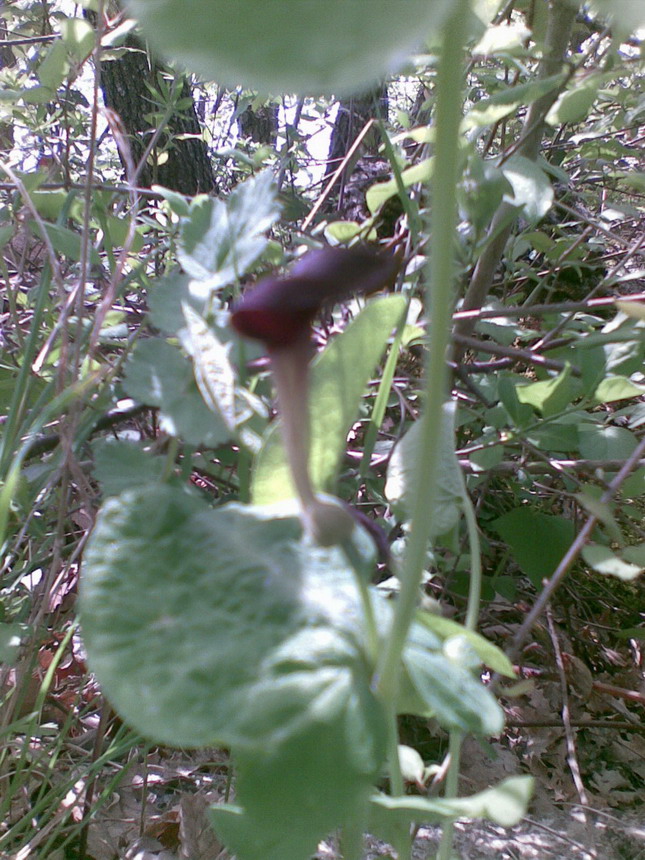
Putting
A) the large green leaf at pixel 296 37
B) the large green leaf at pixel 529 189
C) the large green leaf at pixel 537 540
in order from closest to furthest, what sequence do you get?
the large green leaf at pixel 296 37 → the large green leaf at pixel 529 189 → the large green leaf at pixel 537 540

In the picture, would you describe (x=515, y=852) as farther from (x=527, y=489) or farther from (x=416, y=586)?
(x=416, y=586)

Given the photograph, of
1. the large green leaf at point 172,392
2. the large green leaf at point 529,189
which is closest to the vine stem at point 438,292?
the large green leaf at point 172,392

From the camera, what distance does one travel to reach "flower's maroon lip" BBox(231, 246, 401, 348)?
10.2 inches

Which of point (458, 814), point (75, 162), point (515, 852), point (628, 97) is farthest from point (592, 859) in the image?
point (75, 162)

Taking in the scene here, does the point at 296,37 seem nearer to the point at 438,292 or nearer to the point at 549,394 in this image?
the point at 438,292

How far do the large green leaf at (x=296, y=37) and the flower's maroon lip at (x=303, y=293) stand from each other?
88 mm

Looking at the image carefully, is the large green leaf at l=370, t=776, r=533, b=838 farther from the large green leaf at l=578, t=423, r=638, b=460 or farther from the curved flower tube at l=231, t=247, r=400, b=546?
the large green leaf at l=578, t=423, r=638, b=460

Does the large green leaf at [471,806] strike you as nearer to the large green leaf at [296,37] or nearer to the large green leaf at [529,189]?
the large green leaf at [296,37]

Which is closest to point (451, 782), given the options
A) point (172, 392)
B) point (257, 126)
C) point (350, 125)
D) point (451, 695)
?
point (451, 695)

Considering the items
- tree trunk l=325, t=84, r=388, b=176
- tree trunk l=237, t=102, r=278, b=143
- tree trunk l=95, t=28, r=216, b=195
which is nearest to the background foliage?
tree trunk l=325, t=84, r=388, b=176

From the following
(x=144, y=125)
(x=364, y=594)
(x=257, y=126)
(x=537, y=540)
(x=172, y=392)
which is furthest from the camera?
(x=257, y=126)

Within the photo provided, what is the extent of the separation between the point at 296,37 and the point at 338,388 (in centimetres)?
16

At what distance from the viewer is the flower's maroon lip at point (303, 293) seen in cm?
26

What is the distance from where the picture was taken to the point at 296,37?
17 cm
